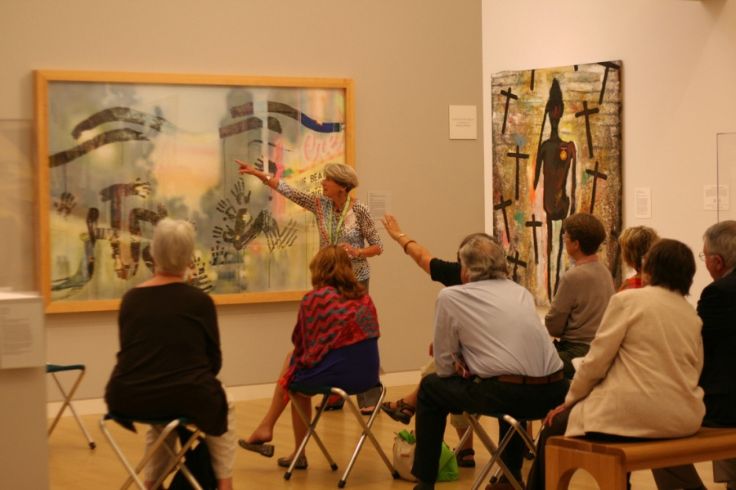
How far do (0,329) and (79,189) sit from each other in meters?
3.21

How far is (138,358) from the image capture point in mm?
4367

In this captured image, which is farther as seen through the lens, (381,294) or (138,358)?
(381,294)

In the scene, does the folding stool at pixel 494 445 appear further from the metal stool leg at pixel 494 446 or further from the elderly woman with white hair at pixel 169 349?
the elderly woman with white hair at pixel 169 349

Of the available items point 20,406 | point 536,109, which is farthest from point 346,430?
point 536,109

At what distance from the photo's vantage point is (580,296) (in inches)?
221

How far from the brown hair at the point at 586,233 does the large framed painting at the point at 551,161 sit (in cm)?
419

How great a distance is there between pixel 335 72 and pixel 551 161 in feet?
9.76

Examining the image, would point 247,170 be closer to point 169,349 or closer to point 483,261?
point 483,261

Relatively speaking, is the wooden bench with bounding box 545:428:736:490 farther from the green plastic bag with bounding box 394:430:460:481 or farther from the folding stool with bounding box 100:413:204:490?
the folding stool with bounding box 100:413:204:490

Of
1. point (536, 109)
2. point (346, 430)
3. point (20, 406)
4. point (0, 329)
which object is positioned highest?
point (536, 109)

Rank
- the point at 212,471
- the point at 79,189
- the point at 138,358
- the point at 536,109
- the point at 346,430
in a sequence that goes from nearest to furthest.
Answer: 1. the point at 138,358
2. the point at 212,471
3. the point at 346,430
4. the point at 79,189
5. the point at 536,109

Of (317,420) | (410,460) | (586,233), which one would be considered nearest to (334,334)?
(317,420)

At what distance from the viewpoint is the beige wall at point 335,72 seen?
7562 mm

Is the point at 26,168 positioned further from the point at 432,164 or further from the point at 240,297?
the point at 432,164
